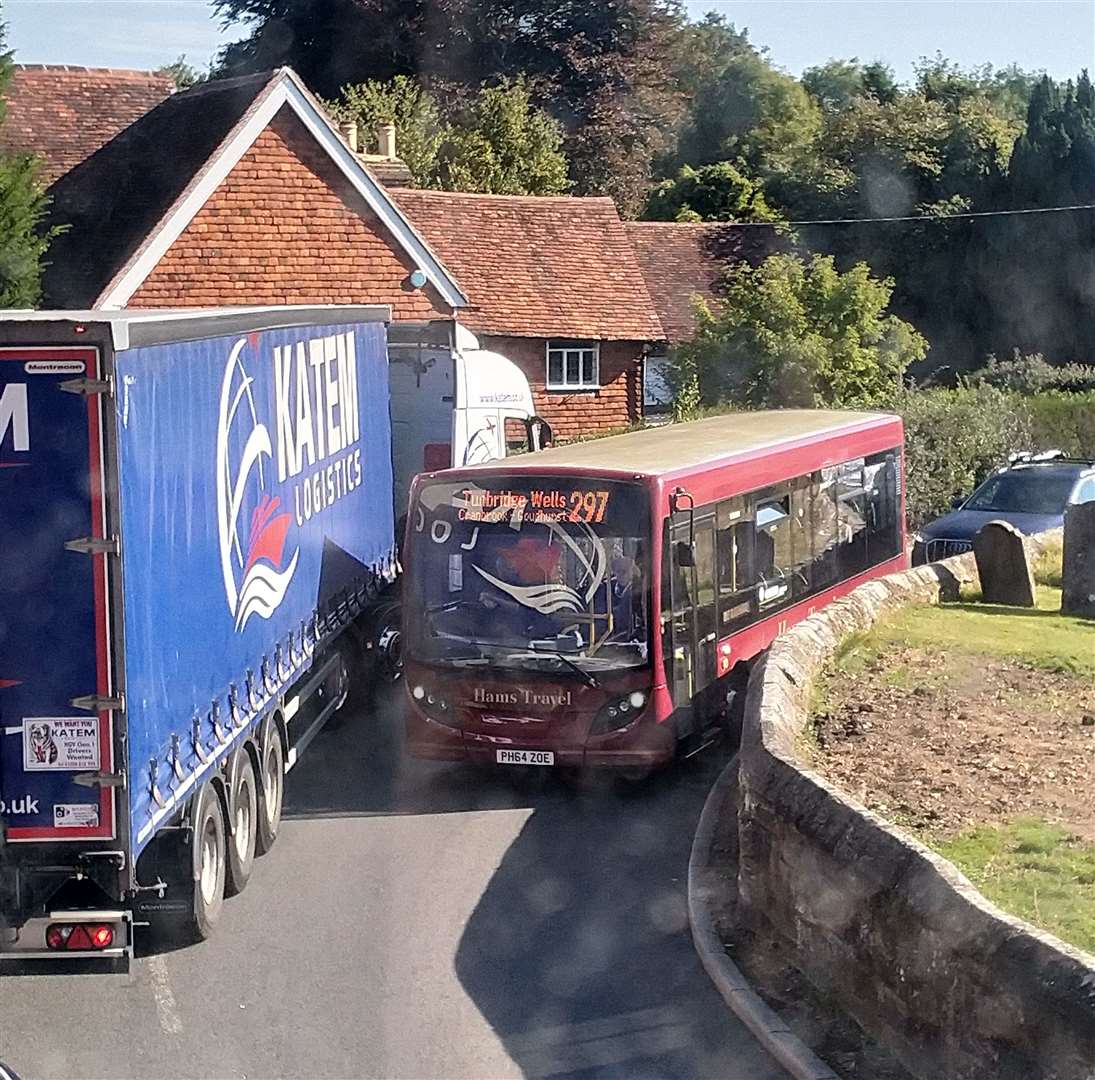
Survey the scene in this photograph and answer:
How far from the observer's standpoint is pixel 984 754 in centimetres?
1188

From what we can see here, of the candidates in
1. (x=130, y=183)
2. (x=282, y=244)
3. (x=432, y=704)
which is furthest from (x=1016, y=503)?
(x=130, y=183)

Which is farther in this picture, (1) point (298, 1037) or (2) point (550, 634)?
(2) point (550, 634)

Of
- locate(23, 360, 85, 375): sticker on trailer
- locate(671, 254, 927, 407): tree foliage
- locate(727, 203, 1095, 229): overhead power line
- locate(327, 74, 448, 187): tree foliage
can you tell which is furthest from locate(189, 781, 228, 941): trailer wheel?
locate(727, 203, 1095, 229): overhead power line

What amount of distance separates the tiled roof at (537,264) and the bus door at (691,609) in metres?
21.6

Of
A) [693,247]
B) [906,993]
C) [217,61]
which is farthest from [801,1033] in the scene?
[217,61]

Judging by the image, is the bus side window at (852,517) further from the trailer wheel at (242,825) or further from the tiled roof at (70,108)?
the tiled roof at (70,108)

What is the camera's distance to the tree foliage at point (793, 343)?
2967 centimetres

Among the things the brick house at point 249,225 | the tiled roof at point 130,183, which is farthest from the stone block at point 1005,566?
the tiled roof at point 130,183

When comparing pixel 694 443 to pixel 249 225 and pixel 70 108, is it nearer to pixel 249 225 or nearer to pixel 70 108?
pixel 249 225

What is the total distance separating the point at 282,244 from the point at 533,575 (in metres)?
15.7

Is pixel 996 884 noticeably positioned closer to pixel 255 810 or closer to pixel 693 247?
pixel 255 810

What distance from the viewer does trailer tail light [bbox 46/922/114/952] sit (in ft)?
26.5

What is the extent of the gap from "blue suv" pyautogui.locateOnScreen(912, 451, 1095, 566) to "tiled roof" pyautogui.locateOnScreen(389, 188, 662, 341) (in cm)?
1301

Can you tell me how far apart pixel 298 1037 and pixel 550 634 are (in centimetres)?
481
